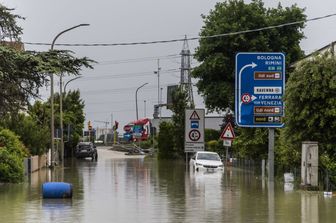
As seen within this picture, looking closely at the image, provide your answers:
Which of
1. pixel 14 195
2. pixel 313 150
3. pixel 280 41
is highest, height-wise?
pixel 280 41

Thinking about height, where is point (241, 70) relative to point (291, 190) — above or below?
above

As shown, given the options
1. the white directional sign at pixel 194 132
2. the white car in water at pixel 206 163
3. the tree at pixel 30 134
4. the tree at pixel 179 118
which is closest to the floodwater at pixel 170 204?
the white car in water at pixel 206 163

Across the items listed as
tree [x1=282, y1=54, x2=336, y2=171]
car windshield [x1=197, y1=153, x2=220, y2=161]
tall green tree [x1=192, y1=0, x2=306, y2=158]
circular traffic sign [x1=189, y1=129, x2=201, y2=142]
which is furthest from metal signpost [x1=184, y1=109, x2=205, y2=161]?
tree [x1=282, y1=54, x2=336, y2=171]

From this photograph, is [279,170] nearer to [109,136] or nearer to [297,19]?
[297,19]

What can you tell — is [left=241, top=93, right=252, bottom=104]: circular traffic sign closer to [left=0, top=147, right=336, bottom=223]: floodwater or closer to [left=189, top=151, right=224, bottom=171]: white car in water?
[left=0, top=147, right=336, bottom=223]: floodwater

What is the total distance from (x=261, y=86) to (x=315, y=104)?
16.3 ft

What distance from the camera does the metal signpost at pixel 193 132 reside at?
4319 centimetres

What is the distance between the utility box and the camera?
76.0 feet

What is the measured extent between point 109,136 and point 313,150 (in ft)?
377

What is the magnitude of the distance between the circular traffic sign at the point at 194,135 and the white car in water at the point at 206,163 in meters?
1.39

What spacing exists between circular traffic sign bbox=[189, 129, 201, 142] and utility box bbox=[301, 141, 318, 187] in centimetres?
2007

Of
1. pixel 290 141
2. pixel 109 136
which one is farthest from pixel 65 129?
pixel 109 136

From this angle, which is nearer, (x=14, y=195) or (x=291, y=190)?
(x=14, y=195)

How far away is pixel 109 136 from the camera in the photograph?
13700 centimetres
